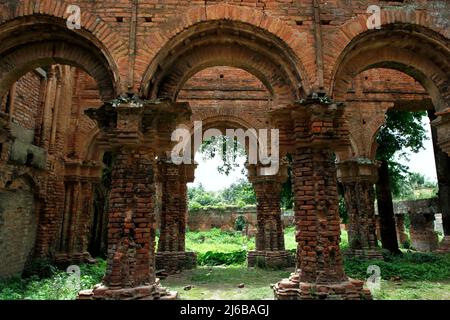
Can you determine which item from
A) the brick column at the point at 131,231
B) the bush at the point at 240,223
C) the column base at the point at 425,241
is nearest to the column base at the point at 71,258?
the brick column at the point at 131,231

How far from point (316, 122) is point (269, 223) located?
22.2ft

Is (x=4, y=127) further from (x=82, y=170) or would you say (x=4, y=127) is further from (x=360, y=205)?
(x=360, y=205)

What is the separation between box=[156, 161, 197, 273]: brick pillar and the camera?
1098 centimetres

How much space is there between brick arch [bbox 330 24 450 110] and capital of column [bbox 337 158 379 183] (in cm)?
515

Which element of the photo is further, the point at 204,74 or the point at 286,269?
the point at 204,74

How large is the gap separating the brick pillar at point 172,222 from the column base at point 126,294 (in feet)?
17.9

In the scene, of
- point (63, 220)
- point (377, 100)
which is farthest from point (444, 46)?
point (63, 220)

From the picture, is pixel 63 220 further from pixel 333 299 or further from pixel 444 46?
pixel 444 46

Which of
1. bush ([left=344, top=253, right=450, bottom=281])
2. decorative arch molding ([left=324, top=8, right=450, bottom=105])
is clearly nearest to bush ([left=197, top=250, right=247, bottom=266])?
bush ([left=344, top=253, right=450, bottom=281])

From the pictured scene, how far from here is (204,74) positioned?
503 inches

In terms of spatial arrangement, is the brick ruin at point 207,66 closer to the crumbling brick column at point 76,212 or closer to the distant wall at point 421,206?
the crumbling brick column at point 76,212

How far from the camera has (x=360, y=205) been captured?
1186 centimetres

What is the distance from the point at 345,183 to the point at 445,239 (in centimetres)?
485

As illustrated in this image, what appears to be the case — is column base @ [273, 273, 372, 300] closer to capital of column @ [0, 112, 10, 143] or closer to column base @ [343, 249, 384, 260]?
capital of column @ [0, 112, 10, 143]
